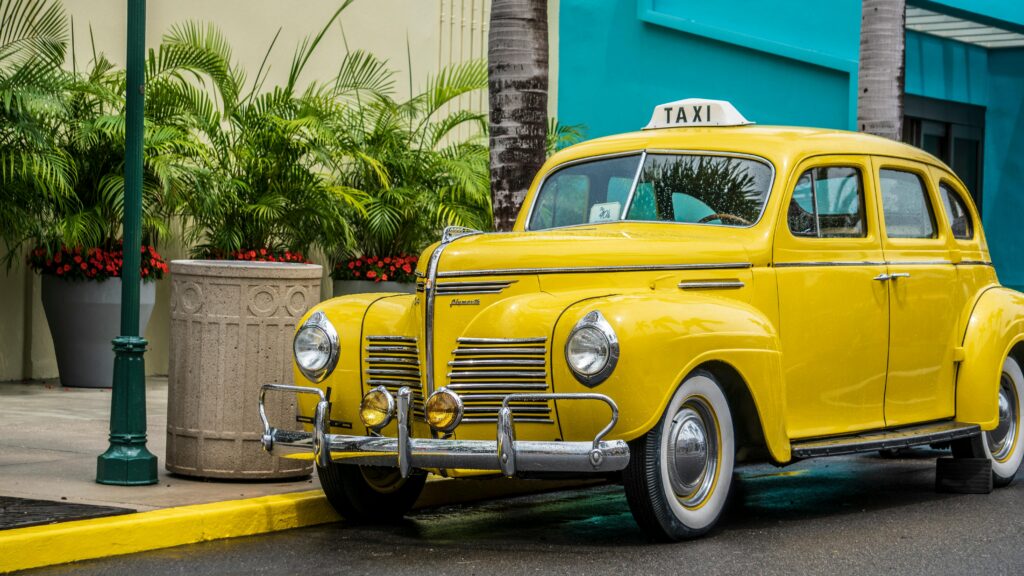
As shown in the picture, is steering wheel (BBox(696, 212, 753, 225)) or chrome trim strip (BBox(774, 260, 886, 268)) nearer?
chrome trim strip (BBox(774, 260, 886, 268))

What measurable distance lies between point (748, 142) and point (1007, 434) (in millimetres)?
2874

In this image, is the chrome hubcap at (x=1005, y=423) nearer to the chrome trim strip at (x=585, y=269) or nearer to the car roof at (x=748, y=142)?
the car roof at (x=748, y=142)

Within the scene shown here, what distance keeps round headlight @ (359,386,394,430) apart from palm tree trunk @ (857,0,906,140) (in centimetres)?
762

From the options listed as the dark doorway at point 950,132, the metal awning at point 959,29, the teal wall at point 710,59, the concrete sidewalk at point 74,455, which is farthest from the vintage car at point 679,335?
the dark doorway at point 950,132

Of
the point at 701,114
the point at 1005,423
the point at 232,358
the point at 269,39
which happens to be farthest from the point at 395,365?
the point at 269,39

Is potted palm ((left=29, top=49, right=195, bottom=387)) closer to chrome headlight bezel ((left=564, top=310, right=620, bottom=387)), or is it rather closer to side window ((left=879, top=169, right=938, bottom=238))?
side window ((left=879, top=169, right=938, bottom=238))

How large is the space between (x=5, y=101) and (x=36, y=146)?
18.6 inches

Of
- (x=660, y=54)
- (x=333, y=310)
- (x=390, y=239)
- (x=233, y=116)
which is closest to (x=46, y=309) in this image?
(x=233, y=116)

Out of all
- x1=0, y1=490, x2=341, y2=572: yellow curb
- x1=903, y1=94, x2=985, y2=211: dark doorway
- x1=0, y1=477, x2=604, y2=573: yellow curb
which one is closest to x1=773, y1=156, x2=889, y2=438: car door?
x1=0, y1=477, x2=604, y2=573: yellow curb

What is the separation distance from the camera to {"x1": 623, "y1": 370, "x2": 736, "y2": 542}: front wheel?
6672mm

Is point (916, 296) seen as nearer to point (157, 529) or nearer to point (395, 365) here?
point (395, 365)

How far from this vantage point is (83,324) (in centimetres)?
1275

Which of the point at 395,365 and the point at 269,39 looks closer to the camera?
the point at 395,365

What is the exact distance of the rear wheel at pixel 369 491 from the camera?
757cm
